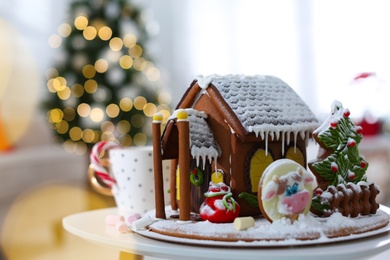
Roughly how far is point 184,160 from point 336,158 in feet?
0.81

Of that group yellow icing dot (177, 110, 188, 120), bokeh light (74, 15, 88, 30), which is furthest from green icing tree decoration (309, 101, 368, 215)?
bokeh light (74, 15, 88, 30)

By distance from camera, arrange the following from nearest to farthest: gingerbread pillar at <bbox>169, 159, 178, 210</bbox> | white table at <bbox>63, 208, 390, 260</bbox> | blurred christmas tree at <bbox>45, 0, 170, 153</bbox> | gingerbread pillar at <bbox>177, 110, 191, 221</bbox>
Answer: white table at <bbox>63, 208, 390, 260</bbox> → gingerbread pillar at <bbox>177, 110, 191, 221</bbox> → gingerbread pillar at <bbox>169, 159, 178, 210</bbox> → blurred christmas tree at <bbox>45, 0, 170, 153</bbox>

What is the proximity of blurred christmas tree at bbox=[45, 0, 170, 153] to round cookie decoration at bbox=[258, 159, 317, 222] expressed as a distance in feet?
9.52

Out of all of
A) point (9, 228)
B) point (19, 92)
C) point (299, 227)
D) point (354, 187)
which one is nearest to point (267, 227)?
point (299, 227)

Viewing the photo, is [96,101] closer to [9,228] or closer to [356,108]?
[9,228]

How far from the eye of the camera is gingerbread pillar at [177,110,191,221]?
2.81 ft

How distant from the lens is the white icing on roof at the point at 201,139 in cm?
90

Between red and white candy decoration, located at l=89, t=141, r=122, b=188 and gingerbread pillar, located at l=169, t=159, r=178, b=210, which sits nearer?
gingerbread pillar, located at l=169, t=159, r=178, b=210

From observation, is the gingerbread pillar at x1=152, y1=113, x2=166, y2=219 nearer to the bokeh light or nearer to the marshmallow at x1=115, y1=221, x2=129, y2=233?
the marshmallow at x1=115, y1=221, x2=129, y2=233

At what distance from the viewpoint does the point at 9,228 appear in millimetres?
2875

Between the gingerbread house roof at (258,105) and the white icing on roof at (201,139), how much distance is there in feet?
0.13

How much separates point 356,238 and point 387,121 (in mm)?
2945

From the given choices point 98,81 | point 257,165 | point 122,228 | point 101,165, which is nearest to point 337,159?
point 257,165

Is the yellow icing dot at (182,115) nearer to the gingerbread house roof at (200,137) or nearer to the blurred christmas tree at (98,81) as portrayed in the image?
the gingerbread house roof at (200,137)
